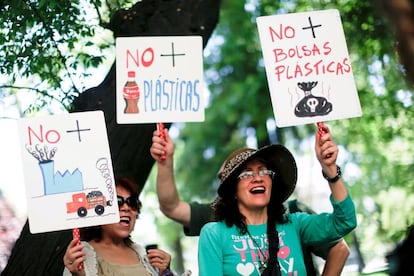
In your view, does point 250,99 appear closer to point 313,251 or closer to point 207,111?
point 207,111

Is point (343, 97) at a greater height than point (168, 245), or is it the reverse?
point (343, 97)

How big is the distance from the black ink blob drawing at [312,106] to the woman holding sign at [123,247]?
0.89 m

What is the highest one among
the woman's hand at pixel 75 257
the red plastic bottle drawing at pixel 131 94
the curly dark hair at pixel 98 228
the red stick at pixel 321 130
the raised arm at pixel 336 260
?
the red plastic bottle drawing at pixel 131 94

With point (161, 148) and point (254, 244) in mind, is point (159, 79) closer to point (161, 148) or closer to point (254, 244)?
point (161, 148)

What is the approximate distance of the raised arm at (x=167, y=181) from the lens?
11.5 feet

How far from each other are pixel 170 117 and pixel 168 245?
13456 mm

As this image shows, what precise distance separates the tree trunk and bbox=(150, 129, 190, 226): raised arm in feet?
1.58

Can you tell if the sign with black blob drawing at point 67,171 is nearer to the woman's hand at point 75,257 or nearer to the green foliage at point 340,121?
the woman's hand at point 75,257

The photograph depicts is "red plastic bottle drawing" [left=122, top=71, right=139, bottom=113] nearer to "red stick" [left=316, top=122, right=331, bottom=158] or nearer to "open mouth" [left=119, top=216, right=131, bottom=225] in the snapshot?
"open mouth" [left=119, top=216, right=131, bottom=225]

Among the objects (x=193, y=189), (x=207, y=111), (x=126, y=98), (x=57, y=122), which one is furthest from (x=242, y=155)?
(x=193, y=189)

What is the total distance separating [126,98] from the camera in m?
3.57

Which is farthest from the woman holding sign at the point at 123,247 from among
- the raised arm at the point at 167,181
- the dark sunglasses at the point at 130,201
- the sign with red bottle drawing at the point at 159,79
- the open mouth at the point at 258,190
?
the open mouth at the point at 258,190

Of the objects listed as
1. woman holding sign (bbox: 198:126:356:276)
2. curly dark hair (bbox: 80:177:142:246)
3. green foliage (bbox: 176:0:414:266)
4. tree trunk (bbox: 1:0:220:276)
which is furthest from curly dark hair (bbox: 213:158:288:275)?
green foliage (bbox: 176:0:414:266)

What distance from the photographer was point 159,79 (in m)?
3.64
